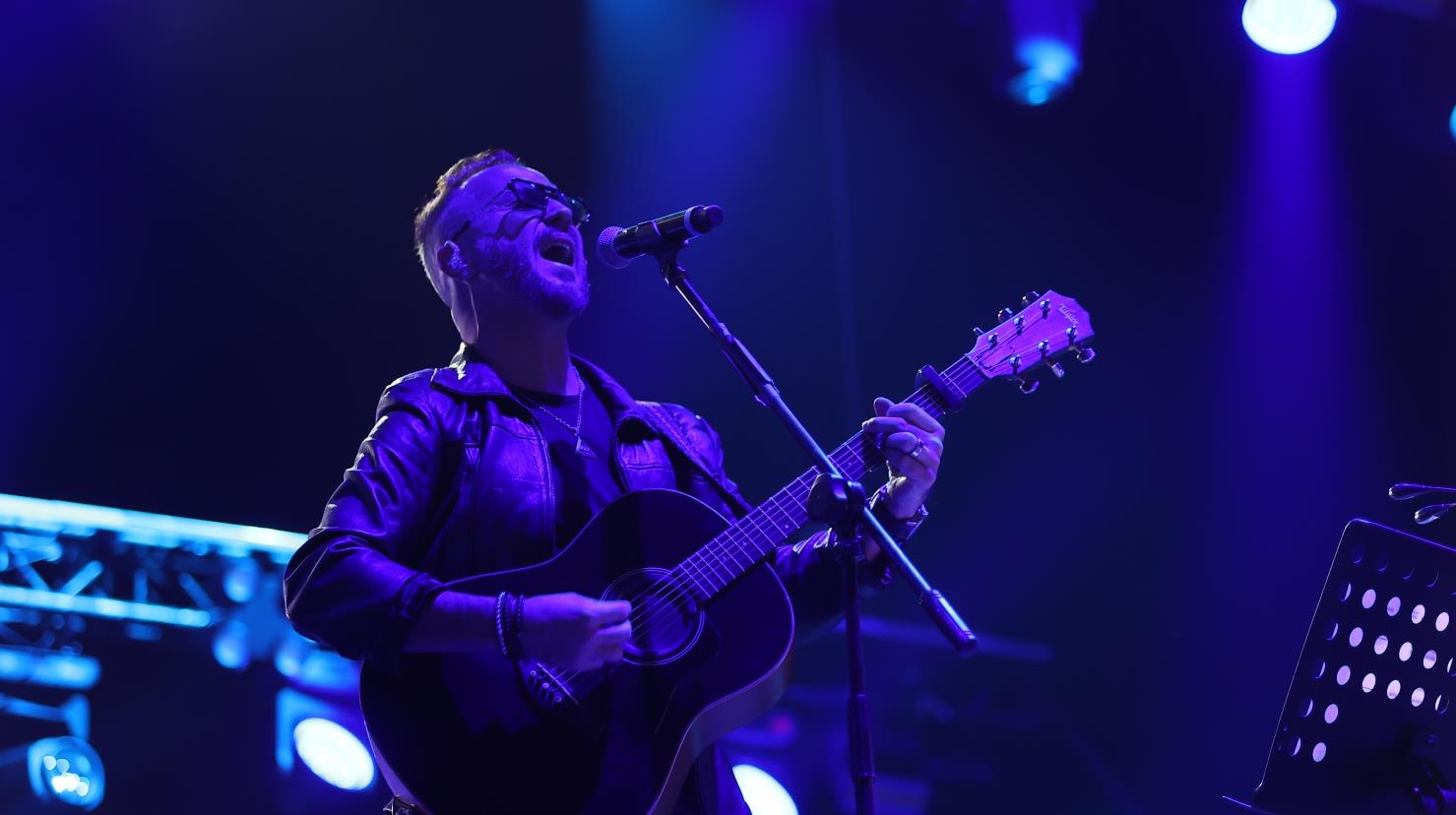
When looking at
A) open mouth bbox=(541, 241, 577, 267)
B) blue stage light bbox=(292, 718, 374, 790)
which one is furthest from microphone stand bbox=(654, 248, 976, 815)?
blue stage light bbox=(292, 718, 374, 790)

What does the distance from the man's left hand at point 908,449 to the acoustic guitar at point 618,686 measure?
0.22 metres

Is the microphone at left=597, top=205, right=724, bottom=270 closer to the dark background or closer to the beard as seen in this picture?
the beard

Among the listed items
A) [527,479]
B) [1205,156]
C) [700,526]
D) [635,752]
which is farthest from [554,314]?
[1205,156]

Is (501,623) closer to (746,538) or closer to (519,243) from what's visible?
(746,538)

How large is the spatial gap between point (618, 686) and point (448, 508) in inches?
21.5

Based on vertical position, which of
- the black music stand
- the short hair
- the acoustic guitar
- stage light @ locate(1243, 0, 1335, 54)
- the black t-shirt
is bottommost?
the black music stand

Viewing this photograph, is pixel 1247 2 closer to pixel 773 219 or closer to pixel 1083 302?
pixel 1083 302

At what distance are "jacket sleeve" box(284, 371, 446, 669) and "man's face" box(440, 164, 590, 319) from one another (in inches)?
15.8

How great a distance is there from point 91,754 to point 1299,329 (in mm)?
4763

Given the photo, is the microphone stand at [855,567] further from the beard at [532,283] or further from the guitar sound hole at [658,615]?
the beard at [532,283]

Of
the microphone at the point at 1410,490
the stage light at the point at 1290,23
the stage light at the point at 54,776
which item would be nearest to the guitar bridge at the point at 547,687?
the microphone at the point at 1410,490

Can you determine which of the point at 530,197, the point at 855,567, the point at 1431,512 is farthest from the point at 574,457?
the point at 1431,512

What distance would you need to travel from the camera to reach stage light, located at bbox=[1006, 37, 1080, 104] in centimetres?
468

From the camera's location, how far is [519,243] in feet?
9.21
